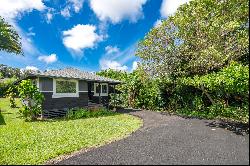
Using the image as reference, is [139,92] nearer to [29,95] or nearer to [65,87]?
[65,87]

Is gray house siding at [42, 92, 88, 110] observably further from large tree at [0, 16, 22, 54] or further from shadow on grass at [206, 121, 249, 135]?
large tree at [0, 16, 22, 54]

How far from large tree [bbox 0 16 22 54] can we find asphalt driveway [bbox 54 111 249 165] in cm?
3769

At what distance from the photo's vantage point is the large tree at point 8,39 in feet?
137

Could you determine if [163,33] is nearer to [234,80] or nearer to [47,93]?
[234,80]

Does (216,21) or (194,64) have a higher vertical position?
(216,21)

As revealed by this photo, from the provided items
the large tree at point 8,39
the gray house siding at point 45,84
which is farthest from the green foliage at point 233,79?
the large tree at point 8,39

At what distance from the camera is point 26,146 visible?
10594mm

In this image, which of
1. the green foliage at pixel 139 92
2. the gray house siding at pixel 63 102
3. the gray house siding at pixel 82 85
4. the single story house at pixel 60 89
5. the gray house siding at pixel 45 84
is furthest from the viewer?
the green foliage at pixel 139 92

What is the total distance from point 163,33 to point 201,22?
3.82 meters

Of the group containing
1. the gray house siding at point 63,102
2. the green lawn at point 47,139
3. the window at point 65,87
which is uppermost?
the window at point 65,87

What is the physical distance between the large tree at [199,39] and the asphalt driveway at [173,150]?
18.8ft

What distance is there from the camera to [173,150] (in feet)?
30.2

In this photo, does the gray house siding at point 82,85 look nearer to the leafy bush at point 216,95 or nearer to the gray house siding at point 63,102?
the gray house siding at point 63,102

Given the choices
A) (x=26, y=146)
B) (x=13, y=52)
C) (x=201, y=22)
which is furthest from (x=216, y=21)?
(x=13, y=52)
